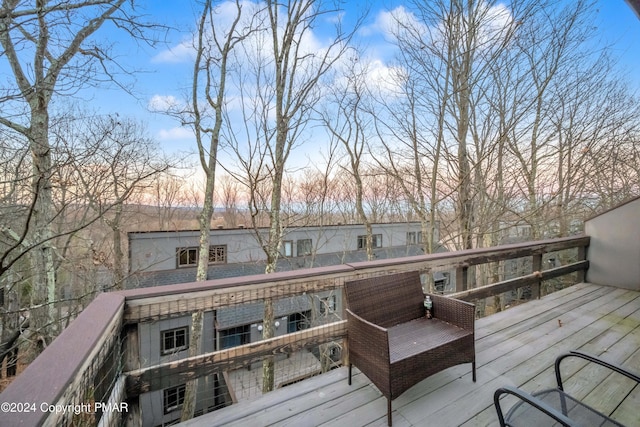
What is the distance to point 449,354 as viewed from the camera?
191cm

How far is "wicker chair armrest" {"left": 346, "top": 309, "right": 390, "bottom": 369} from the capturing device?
166cm

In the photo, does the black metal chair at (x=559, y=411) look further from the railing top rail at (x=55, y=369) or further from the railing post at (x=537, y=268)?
the railing post at (x=537, y=268)

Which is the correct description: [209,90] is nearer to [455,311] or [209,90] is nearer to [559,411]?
[455,311]

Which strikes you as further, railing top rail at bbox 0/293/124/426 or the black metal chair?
the black metal chair

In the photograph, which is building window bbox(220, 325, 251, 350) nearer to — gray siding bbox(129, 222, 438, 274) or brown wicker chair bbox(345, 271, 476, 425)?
gray siding bbox(129, 222, 438, 274)

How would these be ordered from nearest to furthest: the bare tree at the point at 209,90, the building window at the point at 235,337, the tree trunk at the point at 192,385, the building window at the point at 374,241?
the tree trunk at the point at 192,385 < the bare tree at the point at 209,90 < the building window at the point at 235,337 < the building window at the point at 374,241

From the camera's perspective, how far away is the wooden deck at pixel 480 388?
1.72m

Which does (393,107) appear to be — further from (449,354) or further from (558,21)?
(449,354)

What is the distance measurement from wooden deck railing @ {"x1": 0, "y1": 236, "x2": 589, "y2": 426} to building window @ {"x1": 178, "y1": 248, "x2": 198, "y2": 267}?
30.1 feet

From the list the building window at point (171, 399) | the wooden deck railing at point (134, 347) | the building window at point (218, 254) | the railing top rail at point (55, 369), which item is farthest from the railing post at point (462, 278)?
the building window at point (218, 254)

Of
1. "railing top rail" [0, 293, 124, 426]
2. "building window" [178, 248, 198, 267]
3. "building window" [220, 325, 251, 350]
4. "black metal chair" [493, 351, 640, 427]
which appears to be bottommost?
"building window" [220, 325, 251, 350]

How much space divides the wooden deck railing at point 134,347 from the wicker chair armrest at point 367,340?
178 mm

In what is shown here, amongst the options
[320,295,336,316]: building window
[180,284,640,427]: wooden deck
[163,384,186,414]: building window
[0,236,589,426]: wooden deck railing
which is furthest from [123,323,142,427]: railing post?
[163,384,186,414]: building window

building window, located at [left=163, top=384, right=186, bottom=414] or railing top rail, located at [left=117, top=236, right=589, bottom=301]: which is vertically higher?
railing top rail, located at [left=117, top=236, right=589, bottom=301]
